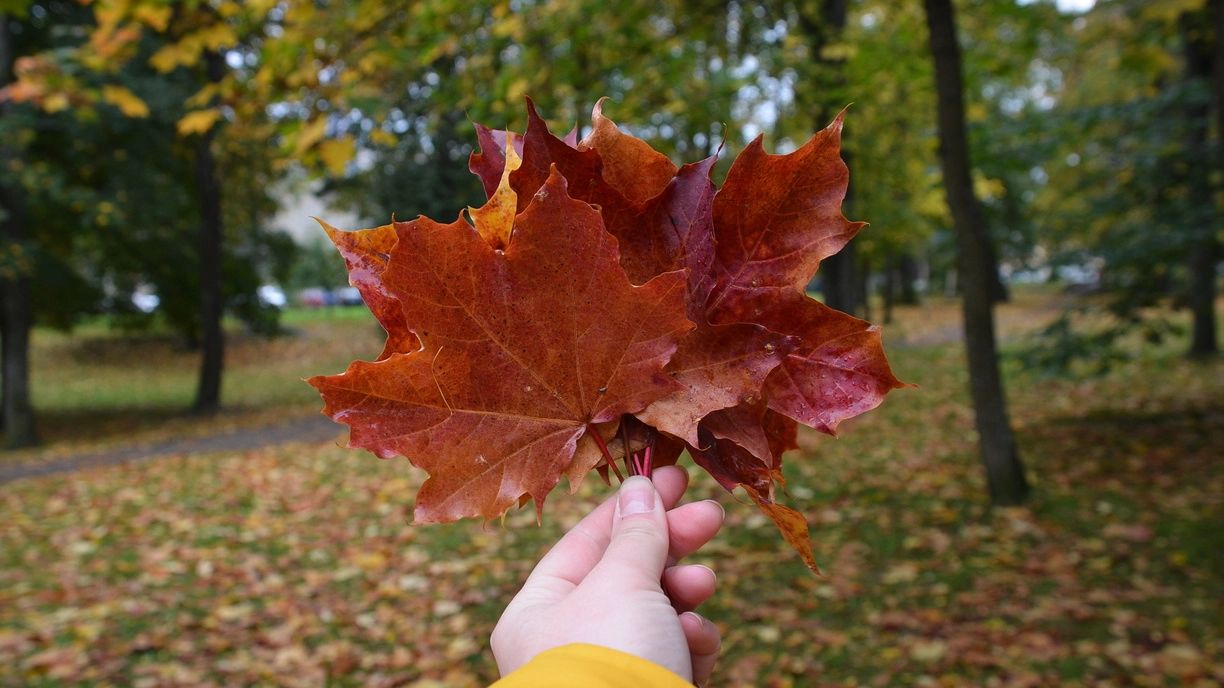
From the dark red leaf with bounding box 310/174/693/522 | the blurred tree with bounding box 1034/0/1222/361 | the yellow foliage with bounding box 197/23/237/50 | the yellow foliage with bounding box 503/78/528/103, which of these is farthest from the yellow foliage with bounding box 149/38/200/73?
the blurred tree with bounding box 1034/0/1222/361

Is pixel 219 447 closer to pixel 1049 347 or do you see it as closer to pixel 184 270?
pixel 184 270

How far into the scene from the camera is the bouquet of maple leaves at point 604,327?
104 cm

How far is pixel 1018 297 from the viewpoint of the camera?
36.0 meters

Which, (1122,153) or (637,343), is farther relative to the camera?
(1122,153)

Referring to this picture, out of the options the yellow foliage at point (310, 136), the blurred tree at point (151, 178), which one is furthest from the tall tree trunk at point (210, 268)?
the yellow foliage at point (310, 136)

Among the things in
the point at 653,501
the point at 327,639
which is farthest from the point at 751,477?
the point at 327,639

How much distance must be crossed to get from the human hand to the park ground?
48cm

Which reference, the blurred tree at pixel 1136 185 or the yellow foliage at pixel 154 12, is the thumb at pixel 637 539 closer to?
the yellow foliage at pixel 154 12

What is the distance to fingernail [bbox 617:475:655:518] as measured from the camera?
1.18 metres

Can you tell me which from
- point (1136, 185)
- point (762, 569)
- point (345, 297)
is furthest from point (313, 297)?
point (762, 569)

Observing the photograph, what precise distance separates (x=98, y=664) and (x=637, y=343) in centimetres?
431

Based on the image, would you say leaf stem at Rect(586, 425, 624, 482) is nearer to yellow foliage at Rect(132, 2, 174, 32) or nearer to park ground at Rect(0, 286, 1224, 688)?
park ground at Rect(0, 286, 1224, 688)

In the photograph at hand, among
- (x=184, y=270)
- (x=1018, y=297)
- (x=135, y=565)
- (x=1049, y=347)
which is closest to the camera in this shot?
(x=135, y=565)

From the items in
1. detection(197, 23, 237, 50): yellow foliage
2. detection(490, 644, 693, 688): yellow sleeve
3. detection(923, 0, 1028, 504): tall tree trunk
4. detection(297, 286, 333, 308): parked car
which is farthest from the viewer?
detection(297, 286, 333, 308): parked car
